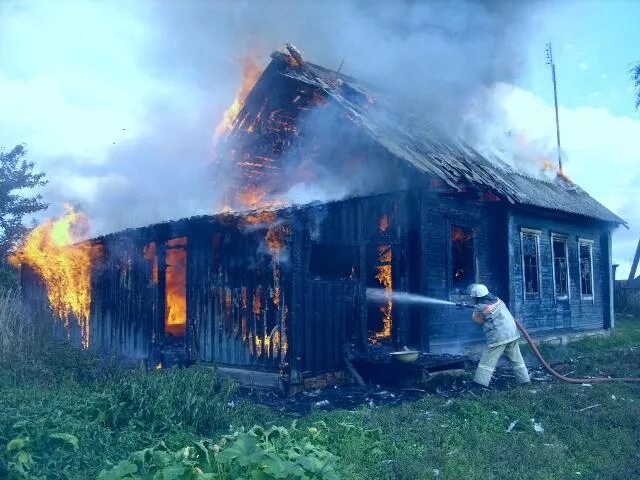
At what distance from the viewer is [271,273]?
938cm

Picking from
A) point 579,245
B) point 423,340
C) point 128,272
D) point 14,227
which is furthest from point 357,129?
point 14,227

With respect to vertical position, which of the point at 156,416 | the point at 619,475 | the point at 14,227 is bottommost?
the point at 619,475

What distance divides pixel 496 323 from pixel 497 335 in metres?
0.20

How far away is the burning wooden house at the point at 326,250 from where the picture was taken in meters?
9.43

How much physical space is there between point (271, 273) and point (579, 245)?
11991mm

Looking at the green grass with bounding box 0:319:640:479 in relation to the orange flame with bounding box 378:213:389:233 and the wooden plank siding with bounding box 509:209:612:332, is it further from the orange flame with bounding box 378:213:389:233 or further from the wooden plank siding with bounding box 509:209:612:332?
the wooden plank siding with bounding box 509:209:612:332

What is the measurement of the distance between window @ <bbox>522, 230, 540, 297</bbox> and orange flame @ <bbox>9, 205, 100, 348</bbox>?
10.7 meters

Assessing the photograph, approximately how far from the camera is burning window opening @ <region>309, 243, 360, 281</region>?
1055cm

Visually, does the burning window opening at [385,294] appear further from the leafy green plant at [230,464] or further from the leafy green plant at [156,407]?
the leafy green plant at [230,464]

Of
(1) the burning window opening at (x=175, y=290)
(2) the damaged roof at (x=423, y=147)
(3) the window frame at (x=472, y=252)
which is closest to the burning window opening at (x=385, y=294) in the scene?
(3) the window frame at (x=472, y=252)

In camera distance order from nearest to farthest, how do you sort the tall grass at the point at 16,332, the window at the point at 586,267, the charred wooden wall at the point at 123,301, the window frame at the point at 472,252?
the tall grass at the point at 16,332
the charred wooden wall at the point at 123,301
the window frame at the point at 472,252
the window at the point at 586,267

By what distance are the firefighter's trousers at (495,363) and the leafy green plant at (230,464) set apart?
522cm

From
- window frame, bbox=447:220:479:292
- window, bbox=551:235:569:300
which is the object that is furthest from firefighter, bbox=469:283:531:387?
window, bbox=551:235:569:300

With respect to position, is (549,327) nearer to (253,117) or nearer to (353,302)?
(353,302)
